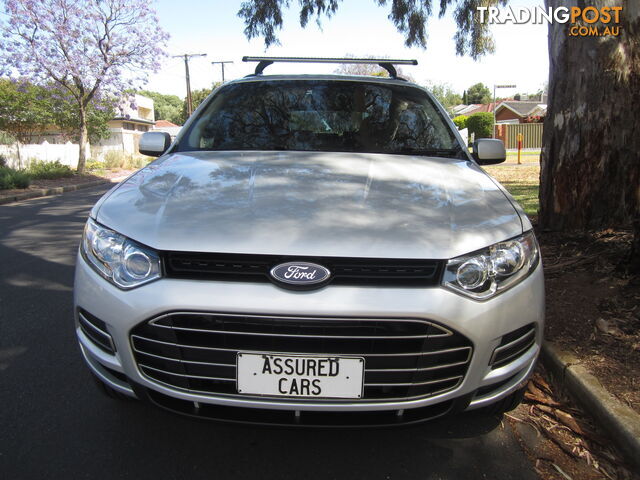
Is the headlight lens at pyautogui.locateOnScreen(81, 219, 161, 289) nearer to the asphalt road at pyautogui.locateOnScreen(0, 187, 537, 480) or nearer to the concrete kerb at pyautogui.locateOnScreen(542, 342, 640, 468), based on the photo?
the asphalt road at pyautogui.locateOnScreen(0, 187, 537, 480)

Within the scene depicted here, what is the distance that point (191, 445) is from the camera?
216 cm

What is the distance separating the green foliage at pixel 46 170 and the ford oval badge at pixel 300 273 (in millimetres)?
18570

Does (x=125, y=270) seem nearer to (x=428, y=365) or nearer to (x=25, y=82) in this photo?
(x=428, y=365)

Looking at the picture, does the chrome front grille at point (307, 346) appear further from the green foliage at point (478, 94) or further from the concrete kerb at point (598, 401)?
the green foliage at point (478, 94)

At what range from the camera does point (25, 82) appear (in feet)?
64.5

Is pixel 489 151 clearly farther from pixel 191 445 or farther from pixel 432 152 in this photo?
pixel 191 445

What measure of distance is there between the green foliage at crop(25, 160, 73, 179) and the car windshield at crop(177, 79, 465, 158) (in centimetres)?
1700

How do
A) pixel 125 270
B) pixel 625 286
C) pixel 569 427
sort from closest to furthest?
pixel 125 270 < pixel 569 427 < pixel 625 286

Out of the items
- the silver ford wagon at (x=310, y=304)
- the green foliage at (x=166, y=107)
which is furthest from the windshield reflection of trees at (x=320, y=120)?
the green foliage at (x=166, y=107)

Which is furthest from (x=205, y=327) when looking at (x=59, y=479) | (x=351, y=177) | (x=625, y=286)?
(x=625, y=286)

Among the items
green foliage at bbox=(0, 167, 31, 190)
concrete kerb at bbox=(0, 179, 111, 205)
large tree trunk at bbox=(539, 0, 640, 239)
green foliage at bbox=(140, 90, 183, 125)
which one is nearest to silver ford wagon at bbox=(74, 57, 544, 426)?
large tree trunk at bbox=(539, 0, 640, 239)

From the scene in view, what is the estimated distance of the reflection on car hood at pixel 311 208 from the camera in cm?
178

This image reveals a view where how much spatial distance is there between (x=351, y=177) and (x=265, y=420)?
A: 116 cm

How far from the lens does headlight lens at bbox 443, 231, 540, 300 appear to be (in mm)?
1760
